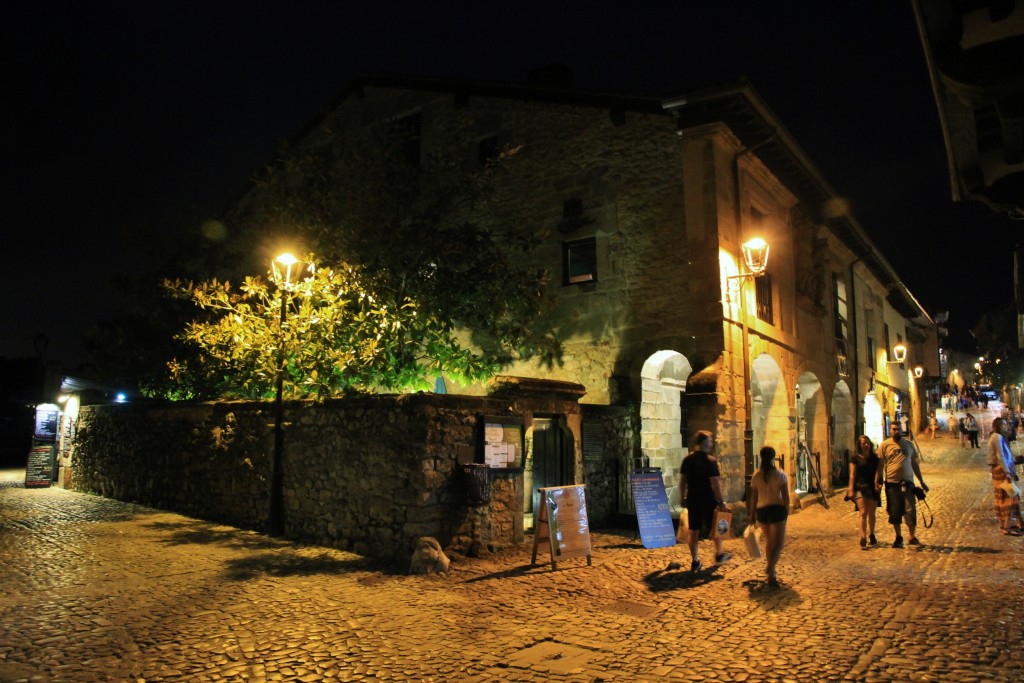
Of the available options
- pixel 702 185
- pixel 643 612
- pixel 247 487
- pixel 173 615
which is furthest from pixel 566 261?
pixel 173 615

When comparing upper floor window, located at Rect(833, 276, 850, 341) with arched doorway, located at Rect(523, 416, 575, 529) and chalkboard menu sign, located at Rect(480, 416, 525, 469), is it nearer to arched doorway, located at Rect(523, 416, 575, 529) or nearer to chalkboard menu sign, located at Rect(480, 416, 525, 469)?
arched doorway, located at Rect(523, 416, 575, 529)

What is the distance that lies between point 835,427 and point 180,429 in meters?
19.1

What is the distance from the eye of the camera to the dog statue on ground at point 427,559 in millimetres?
7922

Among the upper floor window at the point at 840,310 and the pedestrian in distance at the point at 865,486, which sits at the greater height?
the upper floor window at the point at 840,310

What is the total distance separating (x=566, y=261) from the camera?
14586mm

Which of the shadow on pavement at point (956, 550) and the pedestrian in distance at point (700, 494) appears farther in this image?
the shadow on pavement at point (956, 550)

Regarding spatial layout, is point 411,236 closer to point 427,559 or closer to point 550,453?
point 550,453

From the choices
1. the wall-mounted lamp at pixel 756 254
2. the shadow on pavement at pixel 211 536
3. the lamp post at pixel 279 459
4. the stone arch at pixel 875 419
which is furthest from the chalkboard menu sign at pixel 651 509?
the stone arch at pixel 875 419

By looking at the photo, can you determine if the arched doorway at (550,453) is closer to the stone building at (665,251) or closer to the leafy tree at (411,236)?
the stone building at (665,251)

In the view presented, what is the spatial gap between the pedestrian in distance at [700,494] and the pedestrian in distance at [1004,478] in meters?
4.86

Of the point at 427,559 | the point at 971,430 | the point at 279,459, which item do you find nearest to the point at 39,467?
the point at 279,459

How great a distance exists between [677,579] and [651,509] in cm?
201

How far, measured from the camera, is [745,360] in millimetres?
13102

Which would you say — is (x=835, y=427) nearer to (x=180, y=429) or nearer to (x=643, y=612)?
(x=643, y=612)
